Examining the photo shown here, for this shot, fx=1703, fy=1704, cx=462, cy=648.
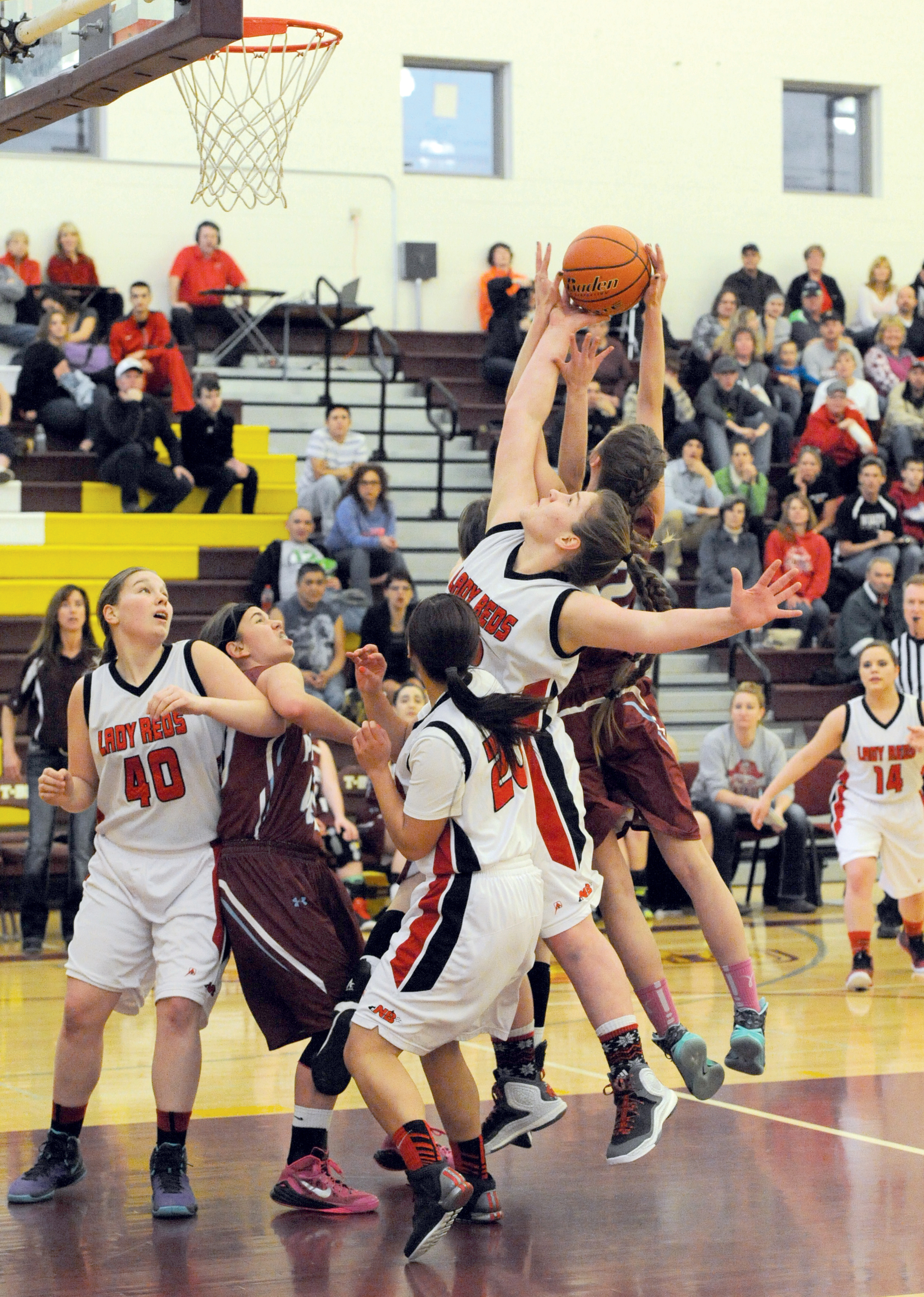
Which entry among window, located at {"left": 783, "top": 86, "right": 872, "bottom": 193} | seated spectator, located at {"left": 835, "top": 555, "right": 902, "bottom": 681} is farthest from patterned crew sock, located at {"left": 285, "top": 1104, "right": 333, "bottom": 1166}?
window, located at {"left": 783, "top": 86, "right": 872, "bottom": 193}

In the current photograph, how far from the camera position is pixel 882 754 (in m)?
8.43

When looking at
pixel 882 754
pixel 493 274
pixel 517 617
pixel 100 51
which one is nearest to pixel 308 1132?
pixel 517 617

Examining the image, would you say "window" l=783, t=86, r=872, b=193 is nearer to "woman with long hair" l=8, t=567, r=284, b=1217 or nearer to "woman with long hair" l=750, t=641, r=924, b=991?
"woman with long hair" l=750, t=641, r=924, b=991

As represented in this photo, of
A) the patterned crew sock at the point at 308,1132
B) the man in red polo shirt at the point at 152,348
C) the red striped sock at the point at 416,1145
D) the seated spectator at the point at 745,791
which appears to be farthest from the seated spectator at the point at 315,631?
the red striped sock at the point at 416,1145

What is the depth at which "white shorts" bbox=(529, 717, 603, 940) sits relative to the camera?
14.4 feet

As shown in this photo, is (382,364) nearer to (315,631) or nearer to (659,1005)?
(315,631)

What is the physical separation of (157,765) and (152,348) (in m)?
9.14

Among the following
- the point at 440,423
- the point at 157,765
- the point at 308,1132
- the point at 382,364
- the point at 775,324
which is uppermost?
the point at 775,324

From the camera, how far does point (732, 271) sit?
16.8 metres

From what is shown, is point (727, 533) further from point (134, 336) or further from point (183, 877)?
point (183, 877)

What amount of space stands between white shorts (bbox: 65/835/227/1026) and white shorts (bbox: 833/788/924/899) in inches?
182

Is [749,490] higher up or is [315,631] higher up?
[749,490]

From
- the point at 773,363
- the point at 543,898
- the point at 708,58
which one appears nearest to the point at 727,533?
the point at 773,363

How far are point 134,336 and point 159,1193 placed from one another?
9778 mm
